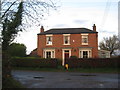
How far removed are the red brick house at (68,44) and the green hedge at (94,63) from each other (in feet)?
22.3

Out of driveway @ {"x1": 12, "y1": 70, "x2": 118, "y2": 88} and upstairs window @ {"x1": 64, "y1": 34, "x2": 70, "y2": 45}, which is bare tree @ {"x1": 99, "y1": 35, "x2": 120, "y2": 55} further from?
driveway @ {"x1": 12, "y1": 70, "x2": 118, "y2": 88}

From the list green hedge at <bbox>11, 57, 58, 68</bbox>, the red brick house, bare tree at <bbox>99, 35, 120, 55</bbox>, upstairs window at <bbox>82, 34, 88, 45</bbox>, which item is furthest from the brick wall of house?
bare tree at <bbox>99, 35, 120, 55</bbox>

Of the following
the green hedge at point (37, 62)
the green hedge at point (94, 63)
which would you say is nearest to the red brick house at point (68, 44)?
the green hedge at point (94, 63)

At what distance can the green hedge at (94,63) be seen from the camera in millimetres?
27078

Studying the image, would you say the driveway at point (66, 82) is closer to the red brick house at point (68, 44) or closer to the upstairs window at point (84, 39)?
the red brick house at point (68, 44)

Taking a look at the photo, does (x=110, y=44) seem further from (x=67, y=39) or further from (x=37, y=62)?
(x=37, y=62)

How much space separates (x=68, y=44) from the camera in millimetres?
35500

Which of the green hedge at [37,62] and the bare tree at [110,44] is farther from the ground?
the bare tree at [110,44]

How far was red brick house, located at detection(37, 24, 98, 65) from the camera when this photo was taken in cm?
3475

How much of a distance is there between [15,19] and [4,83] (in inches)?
169

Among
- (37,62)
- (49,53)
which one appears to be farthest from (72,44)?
(37,62)

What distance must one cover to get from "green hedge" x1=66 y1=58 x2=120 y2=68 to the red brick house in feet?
22.3

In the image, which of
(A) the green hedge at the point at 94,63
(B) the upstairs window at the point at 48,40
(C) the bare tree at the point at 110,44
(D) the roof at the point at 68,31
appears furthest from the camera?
(C) the bare tree at the point at 110,44

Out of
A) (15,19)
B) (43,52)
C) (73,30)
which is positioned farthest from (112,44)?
(15,19)
